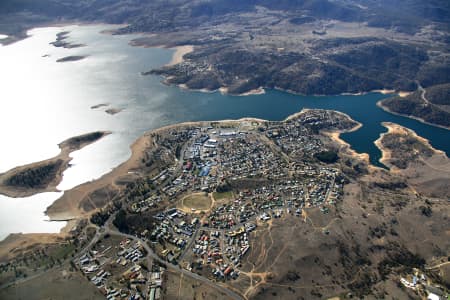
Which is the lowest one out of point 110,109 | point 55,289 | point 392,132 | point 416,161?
point 392,132

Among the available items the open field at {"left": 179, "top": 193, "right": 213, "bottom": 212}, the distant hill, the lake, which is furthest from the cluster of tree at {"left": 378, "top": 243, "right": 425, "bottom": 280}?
the distant hill

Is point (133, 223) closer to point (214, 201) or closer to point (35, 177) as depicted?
point (214, 201)

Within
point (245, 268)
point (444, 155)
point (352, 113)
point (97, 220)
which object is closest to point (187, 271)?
point (245, 268)

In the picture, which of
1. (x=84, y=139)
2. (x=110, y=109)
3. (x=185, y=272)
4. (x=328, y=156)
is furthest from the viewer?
(x=110, y=109)

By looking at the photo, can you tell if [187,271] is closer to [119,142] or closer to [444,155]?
[119,142]

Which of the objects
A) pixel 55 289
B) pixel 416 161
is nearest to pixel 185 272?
pixel 55 289

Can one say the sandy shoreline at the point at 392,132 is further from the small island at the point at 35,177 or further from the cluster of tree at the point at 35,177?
the cluster of tree at the point at 35,177
